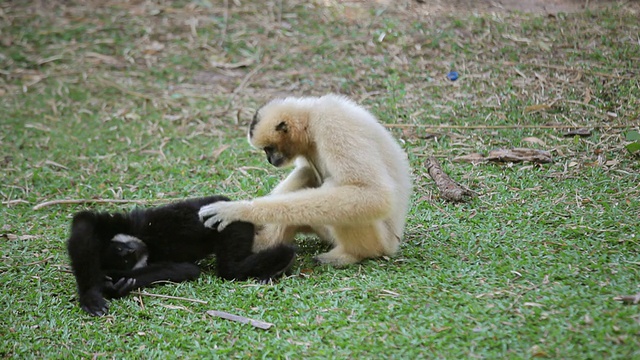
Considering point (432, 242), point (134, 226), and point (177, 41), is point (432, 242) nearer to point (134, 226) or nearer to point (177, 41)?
point (134, 226)

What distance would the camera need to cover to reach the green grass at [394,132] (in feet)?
12.5

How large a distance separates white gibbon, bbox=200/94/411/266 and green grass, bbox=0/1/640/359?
22 cm

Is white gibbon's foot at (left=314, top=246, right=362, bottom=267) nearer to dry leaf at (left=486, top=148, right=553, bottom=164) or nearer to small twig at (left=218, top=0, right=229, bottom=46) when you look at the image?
dry leaf at (left=486, top=148, right=553, bottom=164)

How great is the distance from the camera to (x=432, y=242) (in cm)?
500

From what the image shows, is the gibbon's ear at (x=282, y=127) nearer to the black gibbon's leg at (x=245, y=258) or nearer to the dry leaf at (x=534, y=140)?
the black gibbon's leg at (x=245, y=258)

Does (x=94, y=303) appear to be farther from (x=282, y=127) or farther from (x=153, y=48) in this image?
(x=153, y=48)

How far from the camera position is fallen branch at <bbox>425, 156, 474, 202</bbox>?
5.71 meters

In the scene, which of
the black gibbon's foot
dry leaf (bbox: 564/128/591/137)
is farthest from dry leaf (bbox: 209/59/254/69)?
the black gibbon's foot

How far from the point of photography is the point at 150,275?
4.65m

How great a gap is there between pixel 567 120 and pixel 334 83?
10.0 ft

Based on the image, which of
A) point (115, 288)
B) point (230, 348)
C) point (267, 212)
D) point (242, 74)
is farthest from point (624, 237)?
point (242, 74)

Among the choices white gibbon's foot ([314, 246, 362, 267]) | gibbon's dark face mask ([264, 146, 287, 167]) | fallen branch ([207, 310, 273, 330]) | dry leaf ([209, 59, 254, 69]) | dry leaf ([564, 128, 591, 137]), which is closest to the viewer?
fallen branch ([207, 310, 273, 330])

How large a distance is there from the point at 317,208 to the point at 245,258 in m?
0.66

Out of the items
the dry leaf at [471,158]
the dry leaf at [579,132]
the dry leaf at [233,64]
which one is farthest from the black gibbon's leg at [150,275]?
the dry leaf at [233,64]
